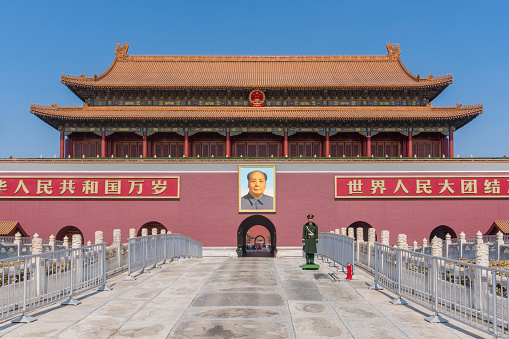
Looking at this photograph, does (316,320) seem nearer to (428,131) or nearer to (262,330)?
(262,330)

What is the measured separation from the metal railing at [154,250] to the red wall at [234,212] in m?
3.71

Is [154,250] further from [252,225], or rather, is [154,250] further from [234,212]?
[252,225]

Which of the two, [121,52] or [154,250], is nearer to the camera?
[154,250]

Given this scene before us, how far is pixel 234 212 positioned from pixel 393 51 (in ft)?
61.8

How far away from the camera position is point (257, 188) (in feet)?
92.0

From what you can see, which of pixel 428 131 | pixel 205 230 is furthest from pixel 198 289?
pixel 428 131

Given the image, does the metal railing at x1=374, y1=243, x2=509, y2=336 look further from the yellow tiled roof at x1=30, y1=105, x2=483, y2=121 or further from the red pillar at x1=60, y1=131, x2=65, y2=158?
the red pillar at x1=60, y1=131, x2=65, y2=158

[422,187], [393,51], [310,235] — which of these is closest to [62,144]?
[310,235]

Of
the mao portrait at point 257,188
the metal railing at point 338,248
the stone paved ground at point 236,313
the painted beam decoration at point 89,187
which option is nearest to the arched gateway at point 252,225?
the mao portrait at point 257,188

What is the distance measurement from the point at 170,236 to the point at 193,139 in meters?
13.3

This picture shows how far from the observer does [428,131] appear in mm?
31328

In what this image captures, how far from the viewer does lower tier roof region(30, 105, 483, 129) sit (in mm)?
30078

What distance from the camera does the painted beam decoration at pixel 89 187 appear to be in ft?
91.8

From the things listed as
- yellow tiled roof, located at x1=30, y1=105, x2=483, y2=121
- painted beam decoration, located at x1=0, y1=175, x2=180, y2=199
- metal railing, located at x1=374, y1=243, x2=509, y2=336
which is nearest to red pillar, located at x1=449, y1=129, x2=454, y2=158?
yellow tiled roof, located at x1=30, y1=105, x2=483, y2=121
